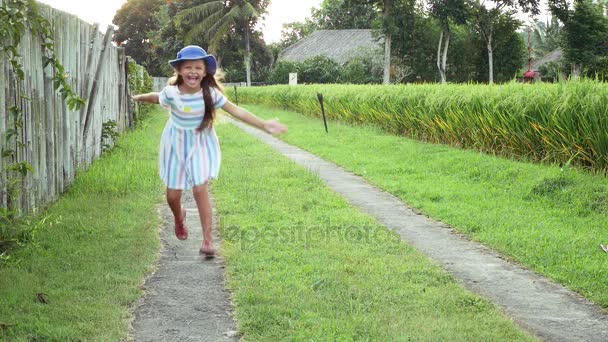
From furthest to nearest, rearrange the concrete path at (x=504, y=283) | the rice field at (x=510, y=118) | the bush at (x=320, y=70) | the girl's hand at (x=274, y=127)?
the bush at (x=320, y=70) → the rice field at (x=510, y=118) → the girl's hand at (x=274, y=127) → the concrete path at (x=504, y=283)

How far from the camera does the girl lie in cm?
553

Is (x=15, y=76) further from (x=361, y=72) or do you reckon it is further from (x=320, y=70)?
(x=320, y=70)

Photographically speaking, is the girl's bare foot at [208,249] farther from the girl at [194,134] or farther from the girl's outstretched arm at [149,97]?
the girl's outstretched arm at [149,97]

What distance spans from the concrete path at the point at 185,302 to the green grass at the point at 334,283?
120 millimetres

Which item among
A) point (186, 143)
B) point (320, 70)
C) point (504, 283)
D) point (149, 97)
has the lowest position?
point (504, 283)

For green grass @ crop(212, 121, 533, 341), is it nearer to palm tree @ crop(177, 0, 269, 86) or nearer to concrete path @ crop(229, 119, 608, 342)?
concrete path @ crop(229, 119, 608, 342)

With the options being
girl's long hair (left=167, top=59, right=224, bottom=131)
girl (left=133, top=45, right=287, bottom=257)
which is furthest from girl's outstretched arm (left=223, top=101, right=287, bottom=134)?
girl's long hair (left=167, top=59, right=224, bottom=131)

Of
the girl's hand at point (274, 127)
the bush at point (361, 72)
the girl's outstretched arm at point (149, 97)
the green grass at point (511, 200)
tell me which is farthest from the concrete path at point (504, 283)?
the bush at point (361, 72)

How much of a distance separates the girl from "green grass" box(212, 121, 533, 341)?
0.62m

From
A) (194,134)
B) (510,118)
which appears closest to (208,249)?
(194,134)

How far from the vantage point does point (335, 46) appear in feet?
193

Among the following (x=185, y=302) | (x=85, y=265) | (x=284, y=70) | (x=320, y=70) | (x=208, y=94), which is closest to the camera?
(x=185, y=302)

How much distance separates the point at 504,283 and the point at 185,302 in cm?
228

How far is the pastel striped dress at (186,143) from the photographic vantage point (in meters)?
5.54
